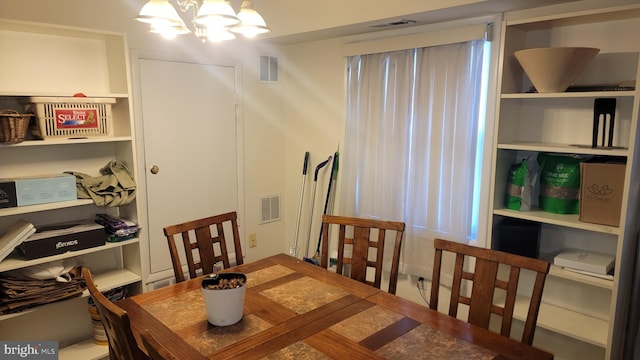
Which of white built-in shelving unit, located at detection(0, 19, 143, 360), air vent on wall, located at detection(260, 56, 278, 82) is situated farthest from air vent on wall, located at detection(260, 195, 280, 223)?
white built-in shelving unit, located at detection(0, 19, 143, 360)

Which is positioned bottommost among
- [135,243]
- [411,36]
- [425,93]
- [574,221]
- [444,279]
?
[444,279]

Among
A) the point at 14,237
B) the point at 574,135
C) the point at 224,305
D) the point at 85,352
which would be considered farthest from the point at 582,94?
the point at 85,352

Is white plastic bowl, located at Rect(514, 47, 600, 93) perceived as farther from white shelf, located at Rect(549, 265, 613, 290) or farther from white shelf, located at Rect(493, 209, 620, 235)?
white shelf, located at Rect(549, 265, 613, 290)

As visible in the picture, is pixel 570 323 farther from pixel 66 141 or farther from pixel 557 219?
pixel 66 141

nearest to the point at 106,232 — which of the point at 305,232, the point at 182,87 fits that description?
the point at 182,87

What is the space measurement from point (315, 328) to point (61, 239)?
1709 mm

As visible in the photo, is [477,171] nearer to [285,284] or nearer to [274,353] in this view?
[285,284]

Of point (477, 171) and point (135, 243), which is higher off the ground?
point (477, 171)

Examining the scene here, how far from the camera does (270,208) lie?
4047mm

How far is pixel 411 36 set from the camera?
9.54 ft

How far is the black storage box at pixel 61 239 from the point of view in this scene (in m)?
2.47

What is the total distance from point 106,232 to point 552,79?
264 cm

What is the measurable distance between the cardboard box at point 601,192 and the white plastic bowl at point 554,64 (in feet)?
1.34

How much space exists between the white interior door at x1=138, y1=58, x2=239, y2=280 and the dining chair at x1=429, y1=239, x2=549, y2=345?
6.88 feet
